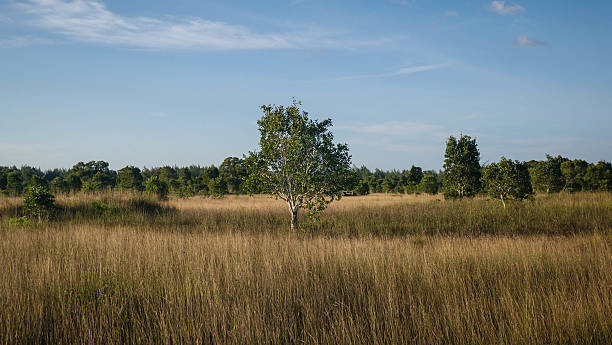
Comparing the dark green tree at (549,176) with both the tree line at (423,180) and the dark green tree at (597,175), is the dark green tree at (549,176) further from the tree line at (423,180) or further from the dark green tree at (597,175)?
the dark green tree at (597,175)

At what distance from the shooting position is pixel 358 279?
579cm

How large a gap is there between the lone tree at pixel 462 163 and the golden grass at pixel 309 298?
18731 millimetres

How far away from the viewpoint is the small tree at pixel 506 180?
1753 centimetres

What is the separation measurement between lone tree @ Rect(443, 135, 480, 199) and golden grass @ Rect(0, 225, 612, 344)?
737 inches

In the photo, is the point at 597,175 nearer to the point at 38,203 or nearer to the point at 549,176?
the point at 549,176

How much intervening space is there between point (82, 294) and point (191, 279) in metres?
1.53

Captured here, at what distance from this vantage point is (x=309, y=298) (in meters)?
4.98

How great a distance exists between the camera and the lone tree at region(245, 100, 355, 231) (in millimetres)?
11938

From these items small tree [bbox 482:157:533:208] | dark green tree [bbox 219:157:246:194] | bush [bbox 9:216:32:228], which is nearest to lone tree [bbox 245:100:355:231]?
bush [bbox 9:216:32:228]

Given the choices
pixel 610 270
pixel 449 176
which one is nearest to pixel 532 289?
pixel 610 270

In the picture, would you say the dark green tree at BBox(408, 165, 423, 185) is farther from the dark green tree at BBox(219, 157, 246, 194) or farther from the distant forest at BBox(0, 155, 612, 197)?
the dark green tree at BBox(219, 157, 246, 194)

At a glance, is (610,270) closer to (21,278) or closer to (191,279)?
(191,279)

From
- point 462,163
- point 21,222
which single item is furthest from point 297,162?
point 462,163

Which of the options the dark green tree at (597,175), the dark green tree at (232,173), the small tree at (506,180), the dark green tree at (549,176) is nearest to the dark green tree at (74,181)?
the dark green tree at (232,173)
